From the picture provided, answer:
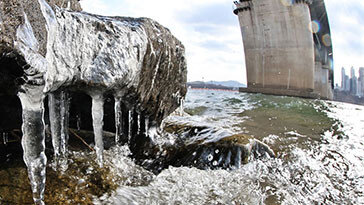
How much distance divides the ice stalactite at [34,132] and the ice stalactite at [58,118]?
68 centimetres

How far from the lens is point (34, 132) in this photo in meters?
1.95

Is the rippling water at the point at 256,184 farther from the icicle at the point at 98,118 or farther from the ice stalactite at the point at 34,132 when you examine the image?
A: the ice stalactite at the point at 34,132

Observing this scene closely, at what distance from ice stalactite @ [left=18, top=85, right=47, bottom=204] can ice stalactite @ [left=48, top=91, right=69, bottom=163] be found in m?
0.68

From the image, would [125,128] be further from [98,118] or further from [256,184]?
[256,184]

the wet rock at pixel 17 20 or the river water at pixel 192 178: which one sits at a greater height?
the wet rock at pixel 17 20

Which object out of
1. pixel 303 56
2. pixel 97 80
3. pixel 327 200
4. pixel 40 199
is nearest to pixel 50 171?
pixel 40 199

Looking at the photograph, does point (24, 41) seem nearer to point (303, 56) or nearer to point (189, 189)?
point (189, 189)

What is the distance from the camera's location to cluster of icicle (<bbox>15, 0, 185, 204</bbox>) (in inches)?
71.1

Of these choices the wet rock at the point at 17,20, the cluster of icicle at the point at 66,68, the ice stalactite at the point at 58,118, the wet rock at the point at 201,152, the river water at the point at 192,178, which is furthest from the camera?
the wet rock at the point at 201,152

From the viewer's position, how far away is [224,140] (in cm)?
402

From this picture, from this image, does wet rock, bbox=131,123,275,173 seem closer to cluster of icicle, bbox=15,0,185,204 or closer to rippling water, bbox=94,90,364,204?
rippling water, bbox=94,90,364,204

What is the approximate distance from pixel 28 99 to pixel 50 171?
3.68ft

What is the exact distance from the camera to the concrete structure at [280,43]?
30.5 m

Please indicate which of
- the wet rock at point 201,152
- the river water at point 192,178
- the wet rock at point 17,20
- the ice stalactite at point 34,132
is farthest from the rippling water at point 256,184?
the wet rock at point 17,20
